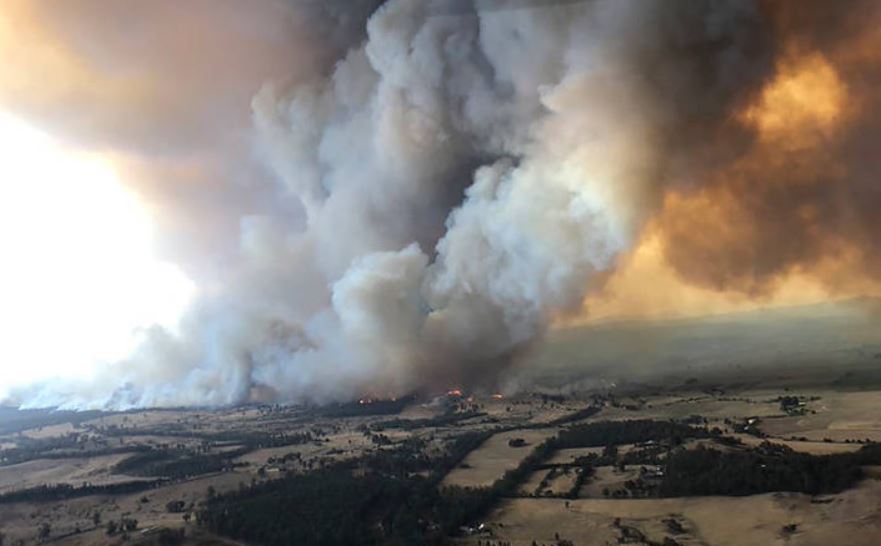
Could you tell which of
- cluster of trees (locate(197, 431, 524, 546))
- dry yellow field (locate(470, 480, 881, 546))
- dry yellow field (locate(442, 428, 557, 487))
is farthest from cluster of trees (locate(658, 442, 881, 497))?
dry yellow field (locate(442, 428, 557, 487))

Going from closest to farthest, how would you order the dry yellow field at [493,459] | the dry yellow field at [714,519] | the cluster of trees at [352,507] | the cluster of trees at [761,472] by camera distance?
the dry yellow field at [714,519]
the cluster of trees at [352,507]
the cluster of trees at [761,472]
the dry yellow field at [493,459]

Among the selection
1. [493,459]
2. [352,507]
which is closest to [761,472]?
[493,459]

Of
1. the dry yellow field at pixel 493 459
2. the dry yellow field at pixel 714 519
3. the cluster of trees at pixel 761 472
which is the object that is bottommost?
the dry yellow field at pixel 714 519

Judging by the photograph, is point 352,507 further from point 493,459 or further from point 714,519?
point 714,519

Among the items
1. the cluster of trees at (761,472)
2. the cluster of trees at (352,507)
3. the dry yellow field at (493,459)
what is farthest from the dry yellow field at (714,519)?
the dry yellow field at (493,459)

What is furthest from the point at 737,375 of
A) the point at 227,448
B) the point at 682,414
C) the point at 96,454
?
the point at 96,454

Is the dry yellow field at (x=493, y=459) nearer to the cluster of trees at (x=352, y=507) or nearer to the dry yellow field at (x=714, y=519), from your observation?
the cluster of trees at (x=352, y=507)

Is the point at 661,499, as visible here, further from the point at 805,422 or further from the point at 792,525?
the point at 805,422

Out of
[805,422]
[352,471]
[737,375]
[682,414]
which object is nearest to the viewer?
[352,471]

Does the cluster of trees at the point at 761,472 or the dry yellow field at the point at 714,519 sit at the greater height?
the cluster of trees at the point at 761,472

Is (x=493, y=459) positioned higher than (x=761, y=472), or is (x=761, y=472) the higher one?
(x=493, y=459)

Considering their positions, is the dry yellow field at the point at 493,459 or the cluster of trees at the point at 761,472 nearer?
the cluster of trees at the point at 761,472
